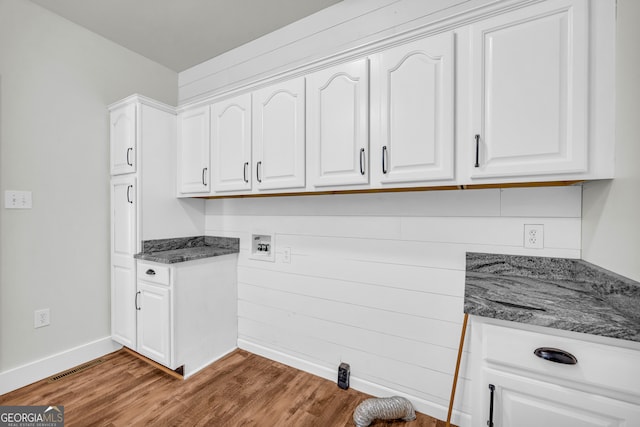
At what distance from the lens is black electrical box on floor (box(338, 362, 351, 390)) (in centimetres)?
189

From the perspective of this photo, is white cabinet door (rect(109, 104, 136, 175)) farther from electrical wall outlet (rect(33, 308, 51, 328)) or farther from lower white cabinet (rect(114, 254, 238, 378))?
electrical wall outlet (rect(33, 308, 51, 328))

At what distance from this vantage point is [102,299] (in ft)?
7.69

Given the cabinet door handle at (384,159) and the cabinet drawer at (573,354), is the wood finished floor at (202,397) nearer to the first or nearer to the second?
the cabinet drawer at (573,354)

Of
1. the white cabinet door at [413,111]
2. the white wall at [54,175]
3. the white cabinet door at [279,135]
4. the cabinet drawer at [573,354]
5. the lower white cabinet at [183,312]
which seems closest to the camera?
the cabinet drawer at [573,354]

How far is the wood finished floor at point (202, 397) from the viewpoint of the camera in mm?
1619

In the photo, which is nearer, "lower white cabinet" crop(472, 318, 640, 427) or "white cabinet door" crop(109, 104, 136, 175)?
"lower white cabinet" crop(472, 318, 640, 427)

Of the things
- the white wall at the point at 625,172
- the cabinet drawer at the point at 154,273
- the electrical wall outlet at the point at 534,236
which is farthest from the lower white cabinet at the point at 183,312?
the white wall at the point at 625,172

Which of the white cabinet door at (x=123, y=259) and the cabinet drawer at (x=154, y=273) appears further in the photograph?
the white cabinet door at (x=123, y=259)

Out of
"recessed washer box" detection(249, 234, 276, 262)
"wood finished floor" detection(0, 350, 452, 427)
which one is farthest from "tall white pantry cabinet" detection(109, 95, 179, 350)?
"recessed washer box" detection(249, 234, 276, 262)

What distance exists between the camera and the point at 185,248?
2.48m

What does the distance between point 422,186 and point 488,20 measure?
2.56ft

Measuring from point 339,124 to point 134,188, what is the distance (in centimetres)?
173

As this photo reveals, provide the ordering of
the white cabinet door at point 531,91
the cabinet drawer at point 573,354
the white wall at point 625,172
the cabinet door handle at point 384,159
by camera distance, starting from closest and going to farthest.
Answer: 1. the cabinet drawer at point 573,354
2. the white wall at point 625,172
3. the white cabinet door at point 531,91
4. the cabinet door handle at point 384,159

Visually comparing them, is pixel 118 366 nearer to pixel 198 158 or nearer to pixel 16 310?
pixel 16 310
